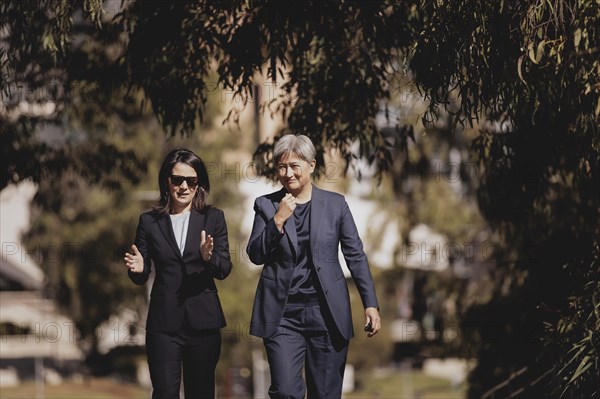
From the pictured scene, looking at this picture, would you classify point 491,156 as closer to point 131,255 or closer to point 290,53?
point 290,53

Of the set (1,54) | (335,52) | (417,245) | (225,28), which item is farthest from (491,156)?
(417,245)

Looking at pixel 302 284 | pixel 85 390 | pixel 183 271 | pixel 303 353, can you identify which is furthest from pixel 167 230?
pixel 85 390

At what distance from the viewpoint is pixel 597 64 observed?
31.1 ft

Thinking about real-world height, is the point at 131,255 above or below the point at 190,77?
below

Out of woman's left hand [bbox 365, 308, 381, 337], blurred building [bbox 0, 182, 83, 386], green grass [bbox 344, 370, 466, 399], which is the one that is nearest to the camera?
woman's left hand [bbox 365, 308, 381, 337]

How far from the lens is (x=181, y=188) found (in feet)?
29.3

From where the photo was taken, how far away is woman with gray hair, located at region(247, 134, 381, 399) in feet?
28.8

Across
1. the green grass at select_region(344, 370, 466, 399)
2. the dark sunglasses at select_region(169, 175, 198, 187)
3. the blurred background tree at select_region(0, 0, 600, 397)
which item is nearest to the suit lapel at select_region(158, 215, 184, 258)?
the dark sunglasses at select_region(169, 175, 198, 187)

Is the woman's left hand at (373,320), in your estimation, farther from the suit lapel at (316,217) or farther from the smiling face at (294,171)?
the smiling face at (294,171)

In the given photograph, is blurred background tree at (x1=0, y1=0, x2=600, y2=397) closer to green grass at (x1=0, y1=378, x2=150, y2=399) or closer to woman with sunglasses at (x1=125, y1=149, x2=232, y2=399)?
woman with sunglasses at (x1=125, y1=149, x2=232, y2=399)

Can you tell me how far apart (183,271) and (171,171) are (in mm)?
659

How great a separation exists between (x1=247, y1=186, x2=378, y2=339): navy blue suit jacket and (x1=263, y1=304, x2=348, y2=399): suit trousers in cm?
8

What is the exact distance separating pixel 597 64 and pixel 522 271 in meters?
6.82

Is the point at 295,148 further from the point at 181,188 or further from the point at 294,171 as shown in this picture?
the point at 181,188
